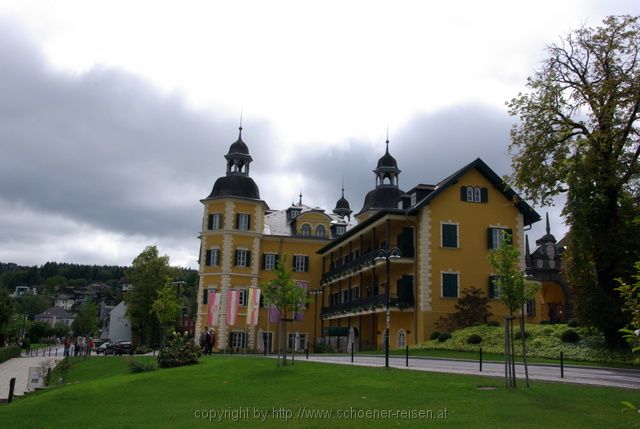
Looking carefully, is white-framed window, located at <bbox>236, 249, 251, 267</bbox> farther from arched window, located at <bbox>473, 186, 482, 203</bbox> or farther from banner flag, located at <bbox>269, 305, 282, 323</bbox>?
banner flag, located at <bbox>269, 305, 282, 323</bbox>

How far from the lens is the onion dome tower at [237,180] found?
57312mm

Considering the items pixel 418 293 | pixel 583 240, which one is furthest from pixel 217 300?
pixel 583 240

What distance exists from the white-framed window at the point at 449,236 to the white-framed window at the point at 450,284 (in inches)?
74.2

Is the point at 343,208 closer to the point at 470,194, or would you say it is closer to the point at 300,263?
the point at 300,263

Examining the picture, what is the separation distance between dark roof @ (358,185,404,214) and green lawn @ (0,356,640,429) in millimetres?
38966

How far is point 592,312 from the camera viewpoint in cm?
2731

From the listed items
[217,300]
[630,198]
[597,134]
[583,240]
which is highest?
[597,134]

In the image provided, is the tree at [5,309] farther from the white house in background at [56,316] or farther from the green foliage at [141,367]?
the white house in background at [56,316]

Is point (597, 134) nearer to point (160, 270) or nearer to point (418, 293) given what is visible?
point (418, 293)

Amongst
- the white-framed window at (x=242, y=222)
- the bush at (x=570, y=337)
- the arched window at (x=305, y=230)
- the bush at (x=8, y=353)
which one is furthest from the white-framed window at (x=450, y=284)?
the bush at (x=8, y=353)

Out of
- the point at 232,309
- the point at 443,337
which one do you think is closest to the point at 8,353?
the point at 232,309

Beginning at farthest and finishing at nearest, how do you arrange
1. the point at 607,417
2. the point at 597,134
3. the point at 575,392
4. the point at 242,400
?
the point at 597,134
the point at 242,400
the point at 575,392
the point at 607,417

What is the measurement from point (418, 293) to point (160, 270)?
36.0 metres

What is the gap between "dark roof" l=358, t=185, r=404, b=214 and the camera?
2327 inches
